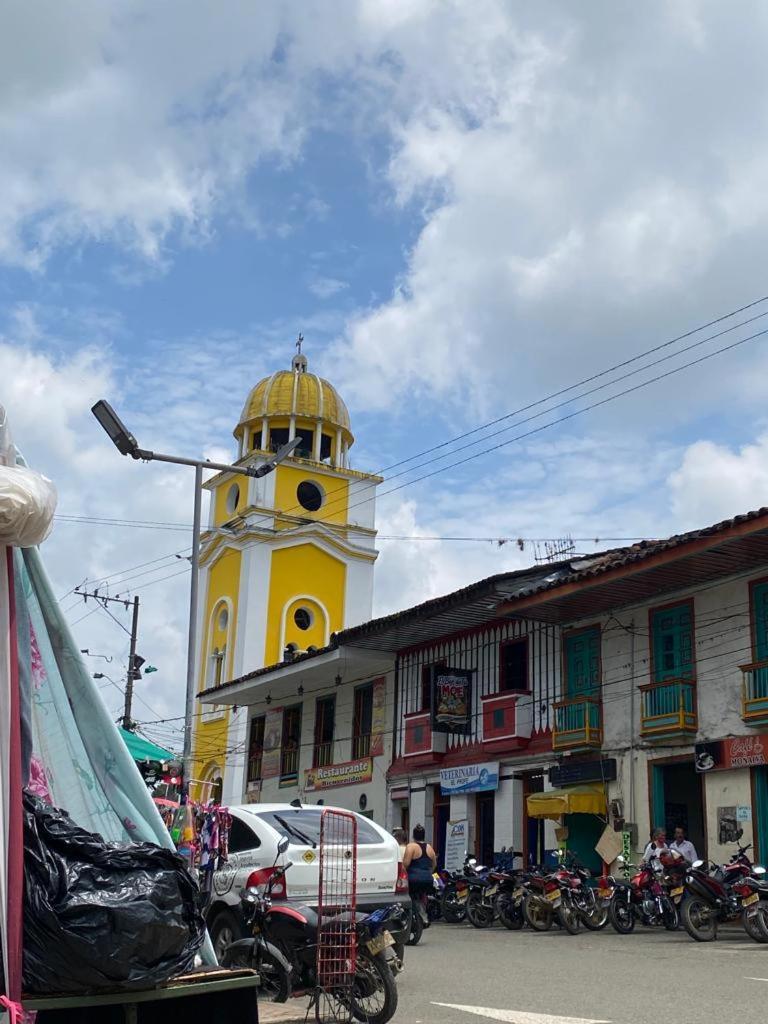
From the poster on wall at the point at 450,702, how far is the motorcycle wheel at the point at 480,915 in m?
Answer: 7.00

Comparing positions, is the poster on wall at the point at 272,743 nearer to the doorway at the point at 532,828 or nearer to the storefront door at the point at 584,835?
the doorway at the point at 532,828

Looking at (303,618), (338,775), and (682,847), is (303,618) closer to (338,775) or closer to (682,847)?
(338,775)

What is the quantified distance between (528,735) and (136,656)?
20.4m

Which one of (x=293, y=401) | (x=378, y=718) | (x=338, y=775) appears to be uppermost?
(x=293, y=401)

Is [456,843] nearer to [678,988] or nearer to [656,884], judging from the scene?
[656,884]

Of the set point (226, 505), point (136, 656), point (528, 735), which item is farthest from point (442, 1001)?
point (226, 505)

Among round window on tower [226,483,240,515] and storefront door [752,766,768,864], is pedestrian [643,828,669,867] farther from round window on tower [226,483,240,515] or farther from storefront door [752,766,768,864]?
round window on tower [226,483,240,515]

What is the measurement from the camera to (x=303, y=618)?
45.3 metres

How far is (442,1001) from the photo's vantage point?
390 inches

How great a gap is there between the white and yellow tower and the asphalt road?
87.2 feet

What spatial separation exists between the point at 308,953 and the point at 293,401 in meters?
38.9

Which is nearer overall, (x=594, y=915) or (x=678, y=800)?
(x=594, y=915)

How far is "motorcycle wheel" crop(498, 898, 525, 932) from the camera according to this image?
18953 millimetres

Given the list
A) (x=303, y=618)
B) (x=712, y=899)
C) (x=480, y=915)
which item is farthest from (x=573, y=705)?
(x=303, y=618)
